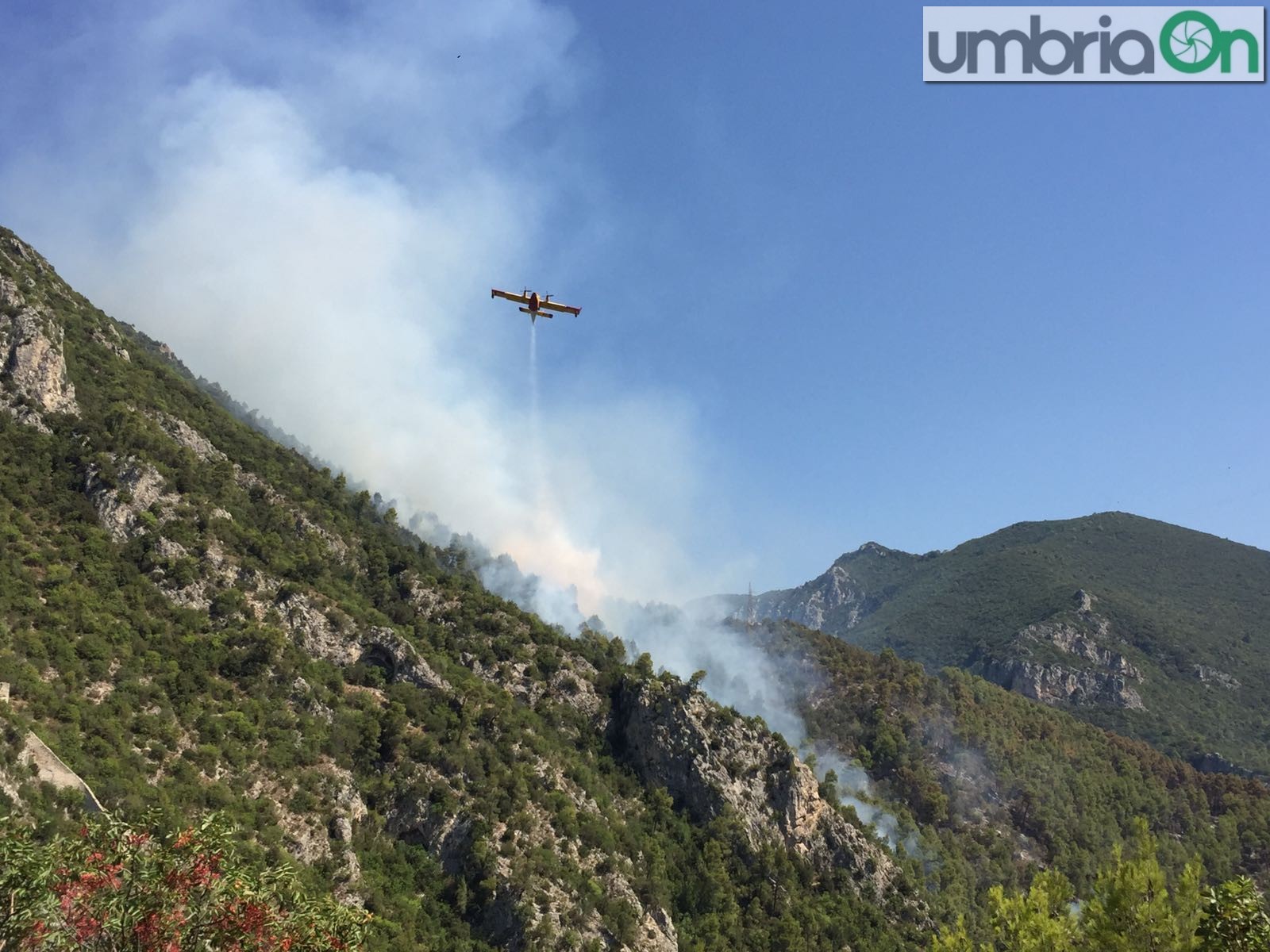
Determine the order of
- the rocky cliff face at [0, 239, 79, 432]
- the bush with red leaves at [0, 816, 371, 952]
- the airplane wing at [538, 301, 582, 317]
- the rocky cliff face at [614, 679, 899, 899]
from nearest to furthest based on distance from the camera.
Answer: the bush with red leaves at [0, 816, 371, 952] → the airplane wing at [538, 301, 582, 317] → the rocky cliff face at [0, 239, 79, 432] → the rocky cliff face at [614, 679, 899, 899]

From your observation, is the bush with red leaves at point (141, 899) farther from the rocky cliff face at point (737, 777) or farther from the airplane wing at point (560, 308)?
the rocky cliff face at point (737, 777)

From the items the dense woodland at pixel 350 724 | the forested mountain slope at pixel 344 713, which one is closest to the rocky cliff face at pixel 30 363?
the forested mountain slope at pixel 344 713

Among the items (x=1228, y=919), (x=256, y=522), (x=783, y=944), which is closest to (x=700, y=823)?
(x=783, y=944)

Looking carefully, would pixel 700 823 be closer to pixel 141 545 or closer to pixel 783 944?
pixel 783 944

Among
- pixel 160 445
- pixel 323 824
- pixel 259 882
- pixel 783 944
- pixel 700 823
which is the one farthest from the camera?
pixel 700 823

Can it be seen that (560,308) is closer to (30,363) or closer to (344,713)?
(344,713)

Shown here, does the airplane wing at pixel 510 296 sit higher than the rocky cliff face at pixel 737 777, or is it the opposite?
the airplane wing at pixel 510 296

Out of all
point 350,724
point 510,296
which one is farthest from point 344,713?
point 510,296

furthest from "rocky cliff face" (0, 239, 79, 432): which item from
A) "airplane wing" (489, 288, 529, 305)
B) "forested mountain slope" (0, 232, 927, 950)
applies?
"airplane wing" (489, 288, 529, 305)

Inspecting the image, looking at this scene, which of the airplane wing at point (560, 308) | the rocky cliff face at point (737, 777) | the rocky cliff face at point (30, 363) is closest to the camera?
the airplane wing at point (560, 308)

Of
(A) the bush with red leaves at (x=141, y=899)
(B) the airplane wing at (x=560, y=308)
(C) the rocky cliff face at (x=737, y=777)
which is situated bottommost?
(C) the rocky cliff face at (x=737, y=777)

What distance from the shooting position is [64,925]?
93.4ft

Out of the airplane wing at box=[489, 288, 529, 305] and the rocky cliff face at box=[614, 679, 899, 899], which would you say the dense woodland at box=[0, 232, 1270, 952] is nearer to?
the rocky cliff face at box=[614, 679, 899, 899]

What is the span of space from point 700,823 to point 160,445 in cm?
10927
